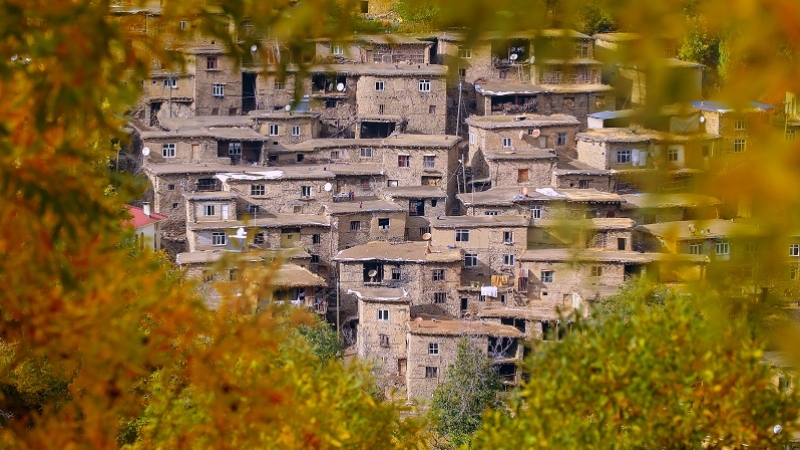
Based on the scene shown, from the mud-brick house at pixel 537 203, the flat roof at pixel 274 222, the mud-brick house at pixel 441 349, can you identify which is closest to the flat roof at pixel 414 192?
the mud-brick house at pixel 537 203

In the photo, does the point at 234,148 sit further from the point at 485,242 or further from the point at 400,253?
the point at 485,242

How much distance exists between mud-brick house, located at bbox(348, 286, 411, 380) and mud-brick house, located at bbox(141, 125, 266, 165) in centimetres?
423

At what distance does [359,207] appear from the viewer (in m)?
20.7

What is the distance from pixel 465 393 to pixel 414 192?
16.8ft

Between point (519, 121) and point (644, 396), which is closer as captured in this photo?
point (644, 396)

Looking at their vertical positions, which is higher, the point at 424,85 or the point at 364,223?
the point at 424,85

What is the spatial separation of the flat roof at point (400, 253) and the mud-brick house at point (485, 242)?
21cm

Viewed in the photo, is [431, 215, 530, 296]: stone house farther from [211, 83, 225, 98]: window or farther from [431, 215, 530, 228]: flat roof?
[211, 83, 225, 98]: window

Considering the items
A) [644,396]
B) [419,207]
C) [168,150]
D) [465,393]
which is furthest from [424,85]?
[644,396]

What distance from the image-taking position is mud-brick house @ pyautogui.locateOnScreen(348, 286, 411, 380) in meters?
18.8

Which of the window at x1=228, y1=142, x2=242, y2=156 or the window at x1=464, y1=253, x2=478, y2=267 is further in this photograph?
the window at x1=228, y1=142, x2=242, y2=156

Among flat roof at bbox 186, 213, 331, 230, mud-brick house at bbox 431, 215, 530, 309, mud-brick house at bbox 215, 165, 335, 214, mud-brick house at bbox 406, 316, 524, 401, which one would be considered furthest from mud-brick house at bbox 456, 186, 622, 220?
mud-brick house at bbox 406, 316, 524, 401

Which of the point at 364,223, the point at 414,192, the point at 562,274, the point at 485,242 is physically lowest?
the point at 562,274

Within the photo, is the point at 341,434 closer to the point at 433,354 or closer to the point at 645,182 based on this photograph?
the point at 645,182
